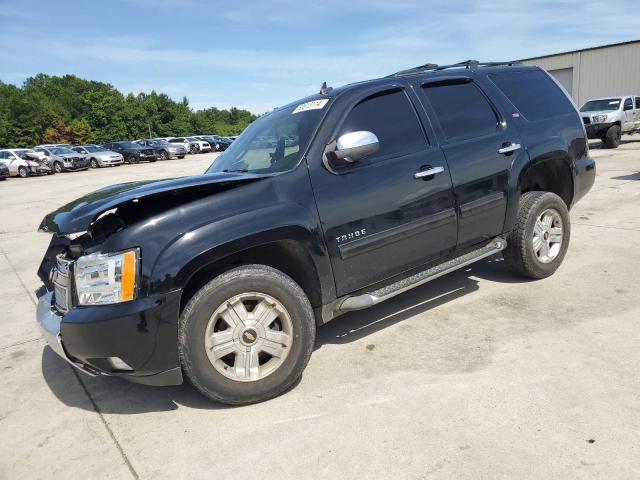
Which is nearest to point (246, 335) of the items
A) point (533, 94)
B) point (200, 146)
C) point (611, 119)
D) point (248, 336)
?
point (248, 336)

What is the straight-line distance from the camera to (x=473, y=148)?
12.8 ft

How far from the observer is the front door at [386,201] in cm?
321

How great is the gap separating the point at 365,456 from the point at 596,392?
138cm

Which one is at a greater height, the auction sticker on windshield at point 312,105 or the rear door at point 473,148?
the auction sticker on windshield at point 312,105

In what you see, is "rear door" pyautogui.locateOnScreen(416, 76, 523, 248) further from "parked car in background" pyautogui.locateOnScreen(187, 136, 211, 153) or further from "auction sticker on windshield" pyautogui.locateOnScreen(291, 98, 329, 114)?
"parked car in background" pyautogui.locateOnScreen(187, 136, 211, 153)

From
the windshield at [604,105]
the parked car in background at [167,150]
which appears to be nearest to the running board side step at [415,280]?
→ the windshield at [604,105]

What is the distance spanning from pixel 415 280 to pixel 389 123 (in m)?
1.15

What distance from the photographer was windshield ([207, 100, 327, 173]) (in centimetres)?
340

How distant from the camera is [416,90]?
382 centimetres

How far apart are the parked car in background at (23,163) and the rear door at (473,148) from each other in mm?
29070

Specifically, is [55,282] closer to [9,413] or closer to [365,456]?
[9,413]

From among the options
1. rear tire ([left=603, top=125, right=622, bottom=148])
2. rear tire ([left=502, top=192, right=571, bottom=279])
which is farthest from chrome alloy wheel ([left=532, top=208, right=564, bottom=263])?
rear tire ([left=603, top=125, right=622, bottom=148])

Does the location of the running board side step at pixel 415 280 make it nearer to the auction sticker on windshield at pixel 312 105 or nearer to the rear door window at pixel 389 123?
the rear door window at pixel 389 123

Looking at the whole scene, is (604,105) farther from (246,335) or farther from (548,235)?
(246,335)
